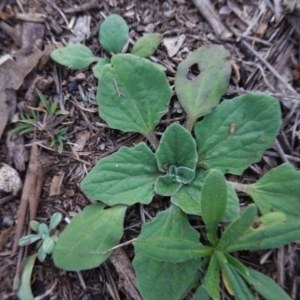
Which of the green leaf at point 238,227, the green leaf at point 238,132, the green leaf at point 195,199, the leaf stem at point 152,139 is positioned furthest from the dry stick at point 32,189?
the green leaf at point 238,227

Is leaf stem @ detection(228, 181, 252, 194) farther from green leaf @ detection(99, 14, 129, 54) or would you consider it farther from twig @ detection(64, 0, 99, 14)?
twig @ detection(64, 0, 99, 14)

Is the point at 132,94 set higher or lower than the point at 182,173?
higher

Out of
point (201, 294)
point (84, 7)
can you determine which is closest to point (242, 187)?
point (201, 294)

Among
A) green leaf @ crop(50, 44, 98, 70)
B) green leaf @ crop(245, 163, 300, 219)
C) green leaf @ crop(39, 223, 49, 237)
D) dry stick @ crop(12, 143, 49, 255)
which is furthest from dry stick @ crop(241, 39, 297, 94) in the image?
green leaf @ crop(39, 223, 49, 237)

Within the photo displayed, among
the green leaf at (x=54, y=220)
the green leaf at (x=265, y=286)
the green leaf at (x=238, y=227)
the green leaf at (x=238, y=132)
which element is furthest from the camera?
the green leaf at (x=54, y=220)

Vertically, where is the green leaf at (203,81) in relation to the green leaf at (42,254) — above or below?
above

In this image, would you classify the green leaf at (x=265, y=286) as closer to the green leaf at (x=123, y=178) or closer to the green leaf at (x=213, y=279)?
the green leaf at (x=213, y=279)

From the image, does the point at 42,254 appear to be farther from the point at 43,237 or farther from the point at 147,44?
the point at 147,44
